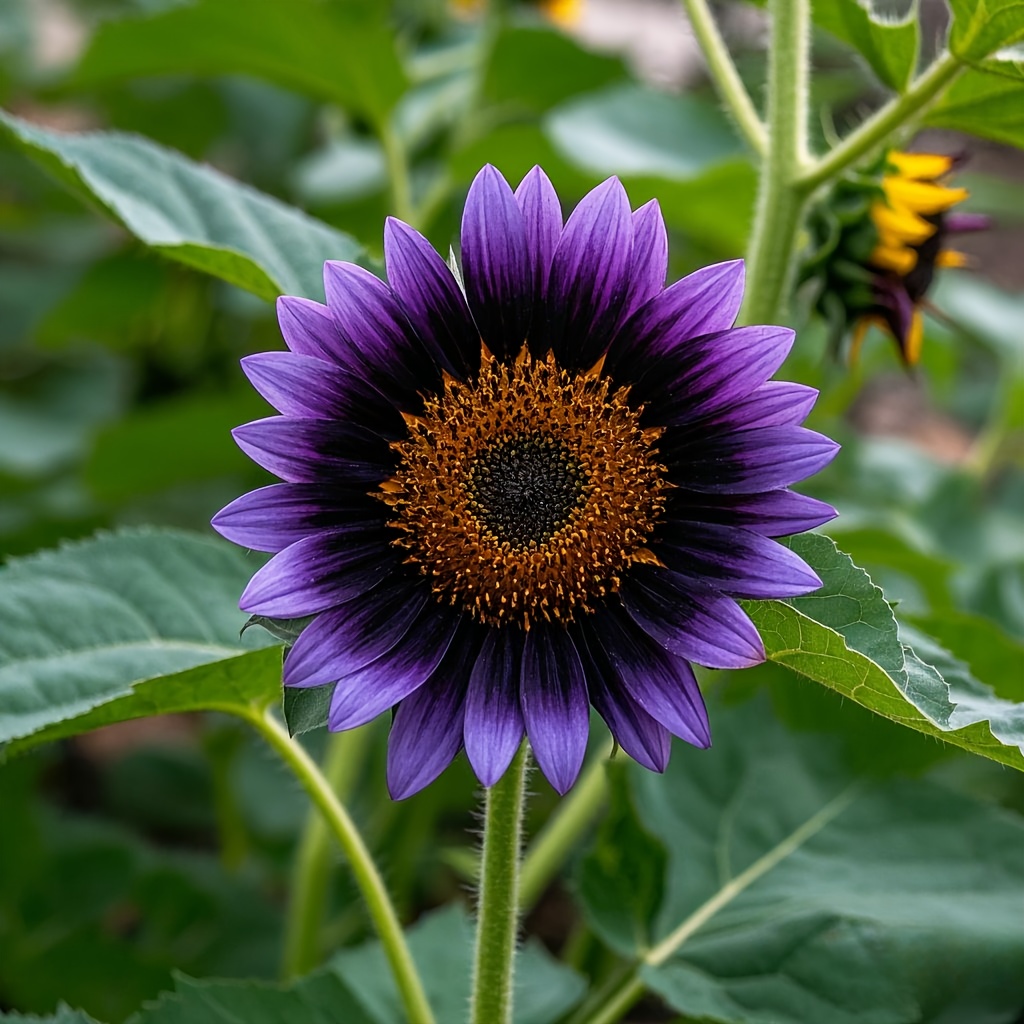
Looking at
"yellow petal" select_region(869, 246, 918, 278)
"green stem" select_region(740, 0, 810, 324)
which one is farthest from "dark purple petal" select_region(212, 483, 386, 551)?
"yellow petal" select_region(869, 246, 918, 278)

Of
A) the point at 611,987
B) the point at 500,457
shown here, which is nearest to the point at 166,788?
the point at 611,987

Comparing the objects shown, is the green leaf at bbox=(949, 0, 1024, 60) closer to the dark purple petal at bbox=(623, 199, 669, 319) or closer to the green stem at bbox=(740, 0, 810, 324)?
the green stem at bbox=(740, 0, 810, 324)

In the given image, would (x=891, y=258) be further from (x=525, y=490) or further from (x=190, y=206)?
(x=190, y=206)

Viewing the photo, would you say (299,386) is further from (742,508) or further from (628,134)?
(628,134)

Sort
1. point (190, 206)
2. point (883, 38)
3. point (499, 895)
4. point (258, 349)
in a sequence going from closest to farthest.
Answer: point (499, 895), point (883, 38), point (190, 206), point (258, 349)

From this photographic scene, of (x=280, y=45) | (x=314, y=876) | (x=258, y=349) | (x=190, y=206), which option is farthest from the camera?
(x=258, y=349)

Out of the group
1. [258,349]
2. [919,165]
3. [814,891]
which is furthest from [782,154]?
[258,349]
